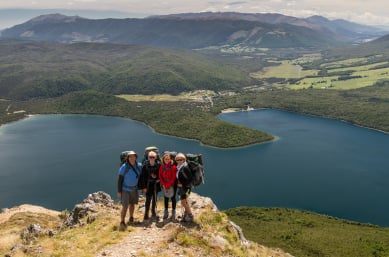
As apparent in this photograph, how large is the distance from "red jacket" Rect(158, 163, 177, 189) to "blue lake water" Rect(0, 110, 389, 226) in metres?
81.5

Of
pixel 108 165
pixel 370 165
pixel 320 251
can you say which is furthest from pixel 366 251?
pixel 108 165

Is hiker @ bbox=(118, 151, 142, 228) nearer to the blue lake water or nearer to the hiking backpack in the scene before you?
the hiking backpack

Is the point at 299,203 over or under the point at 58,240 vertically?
under

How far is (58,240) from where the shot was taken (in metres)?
22.6

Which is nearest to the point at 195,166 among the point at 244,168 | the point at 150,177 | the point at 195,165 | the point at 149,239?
the point at 195,165

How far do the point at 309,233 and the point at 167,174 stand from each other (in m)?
54.6

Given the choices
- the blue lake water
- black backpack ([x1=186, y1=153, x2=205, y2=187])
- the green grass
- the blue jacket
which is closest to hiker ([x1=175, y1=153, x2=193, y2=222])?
black backpack ([x1=186, y1=153, x2=205, y2=187])

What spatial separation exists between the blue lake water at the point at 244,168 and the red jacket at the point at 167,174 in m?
81.5

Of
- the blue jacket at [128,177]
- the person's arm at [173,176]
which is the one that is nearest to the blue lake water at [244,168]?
the blue jacket at [128,177]

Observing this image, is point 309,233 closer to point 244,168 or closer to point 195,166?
point 195,166

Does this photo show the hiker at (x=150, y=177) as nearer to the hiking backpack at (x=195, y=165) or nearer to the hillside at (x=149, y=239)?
the hiking backpack at (x=195, y=165)

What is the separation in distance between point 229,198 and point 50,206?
4726 cm

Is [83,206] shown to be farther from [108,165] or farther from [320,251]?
[108,165]

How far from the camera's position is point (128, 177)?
20641 millimetres
